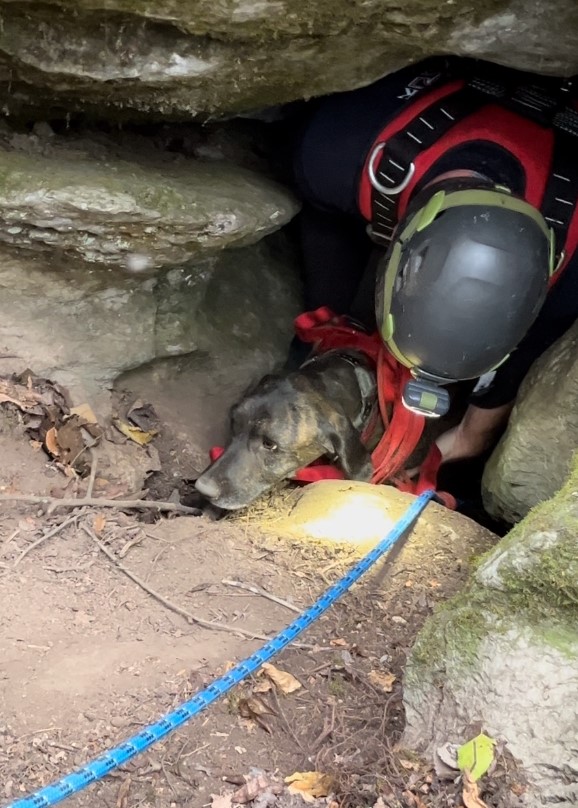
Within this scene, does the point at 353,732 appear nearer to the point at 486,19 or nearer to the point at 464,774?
the point at 464,774

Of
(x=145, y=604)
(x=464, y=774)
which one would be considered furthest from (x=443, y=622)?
(x=145, y=604)

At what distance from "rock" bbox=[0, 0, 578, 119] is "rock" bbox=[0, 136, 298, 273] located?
0.24 metres

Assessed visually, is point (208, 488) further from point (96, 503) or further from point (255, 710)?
point (255, 710)

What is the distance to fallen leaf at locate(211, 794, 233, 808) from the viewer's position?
1.67 meters

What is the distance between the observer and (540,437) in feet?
10.3

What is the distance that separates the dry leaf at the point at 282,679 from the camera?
202cm

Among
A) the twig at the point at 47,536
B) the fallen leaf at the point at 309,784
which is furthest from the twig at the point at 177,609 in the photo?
the fallen leaf at the point at 309,784

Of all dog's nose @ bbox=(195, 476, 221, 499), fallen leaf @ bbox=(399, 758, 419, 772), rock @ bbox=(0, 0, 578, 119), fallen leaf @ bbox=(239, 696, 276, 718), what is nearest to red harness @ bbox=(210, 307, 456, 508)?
dog's nose @ bbox=(195, 476, 221, 499)

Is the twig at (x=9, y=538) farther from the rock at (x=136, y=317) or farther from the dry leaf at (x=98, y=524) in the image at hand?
the rock at (x=136, y=317)

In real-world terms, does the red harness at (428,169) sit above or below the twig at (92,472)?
above

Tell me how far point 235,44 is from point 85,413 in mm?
1616

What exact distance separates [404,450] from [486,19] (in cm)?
195

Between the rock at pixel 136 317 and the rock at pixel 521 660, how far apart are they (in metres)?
2.05

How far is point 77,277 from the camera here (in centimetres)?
310
